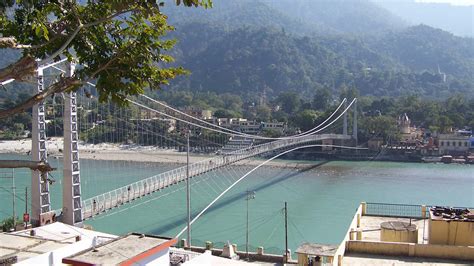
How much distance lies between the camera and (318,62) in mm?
72750

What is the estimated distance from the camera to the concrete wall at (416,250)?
4188 millimetres

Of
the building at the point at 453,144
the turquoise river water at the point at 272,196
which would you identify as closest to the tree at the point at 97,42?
the turquoise river water at the point at 272,196

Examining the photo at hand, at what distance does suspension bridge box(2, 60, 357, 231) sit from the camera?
7609 mm

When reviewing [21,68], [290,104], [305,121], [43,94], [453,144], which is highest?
[290,104]

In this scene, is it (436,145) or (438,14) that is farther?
(438,14)

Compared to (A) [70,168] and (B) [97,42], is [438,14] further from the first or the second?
(B) [97,42]

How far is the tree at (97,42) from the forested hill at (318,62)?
5927 cm

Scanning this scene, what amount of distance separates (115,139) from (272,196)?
5202 mm

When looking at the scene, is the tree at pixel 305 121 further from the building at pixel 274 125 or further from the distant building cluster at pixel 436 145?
the distant building cluster at pixel 436 145

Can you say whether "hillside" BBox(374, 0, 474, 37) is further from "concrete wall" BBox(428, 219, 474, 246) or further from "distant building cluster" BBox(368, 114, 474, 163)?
"concrete wall" BBox(428, 219, 474, 246)

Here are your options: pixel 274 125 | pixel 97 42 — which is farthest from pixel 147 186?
pixel 274 125

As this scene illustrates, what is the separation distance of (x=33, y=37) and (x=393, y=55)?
296 ft

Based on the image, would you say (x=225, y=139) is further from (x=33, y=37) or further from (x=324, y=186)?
(x=33, y=37)

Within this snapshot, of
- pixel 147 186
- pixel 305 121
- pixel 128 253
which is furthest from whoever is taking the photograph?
pixel 305 121
